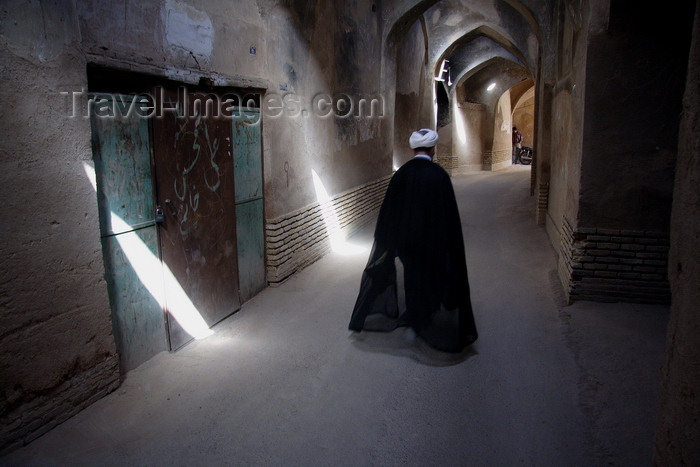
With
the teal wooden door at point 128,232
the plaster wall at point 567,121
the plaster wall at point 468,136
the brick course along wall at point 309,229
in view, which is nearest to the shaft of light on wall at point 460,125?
the plaster wall at point 468,136

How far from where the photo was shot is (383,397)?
10.8 ft

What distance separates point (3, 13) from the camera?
2.52 meters

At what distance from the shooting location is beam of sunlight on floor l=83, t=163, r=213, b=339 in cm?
351

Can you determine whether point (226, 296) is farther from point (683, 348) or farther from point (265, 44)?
point (683, 348)

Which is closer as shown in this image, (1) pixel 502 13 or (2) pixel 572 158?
(2) pixel 572 158

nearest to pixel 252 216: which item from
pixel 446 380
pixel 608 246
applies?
pixel 446 380

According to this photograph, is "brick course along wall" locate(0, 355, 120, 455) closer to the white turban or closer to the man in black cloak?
the man in black cloak

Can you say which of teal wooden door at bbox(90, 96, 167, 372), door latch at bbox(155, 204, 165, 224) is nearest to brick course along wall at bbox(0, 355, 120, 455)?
teal wooden door at bbox(90, 96, 167, 372)

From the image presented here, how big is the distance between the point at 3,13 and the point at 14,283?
138 cm

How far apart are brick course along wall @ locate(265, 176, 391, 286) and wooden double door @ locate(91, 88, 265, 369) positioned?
460mm

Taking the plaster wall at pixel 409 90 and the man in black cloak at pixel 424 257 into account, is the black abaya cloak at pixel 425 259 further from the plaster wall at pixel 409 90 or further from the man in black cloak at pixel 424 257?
the plaster wall at pixel 409 90

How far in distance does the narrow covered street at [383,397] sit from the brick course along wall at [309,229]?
739mm

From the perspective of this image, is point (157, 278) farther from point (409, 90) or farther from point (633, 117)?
point (409, 90)

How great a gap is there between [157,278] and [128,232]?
476mm
